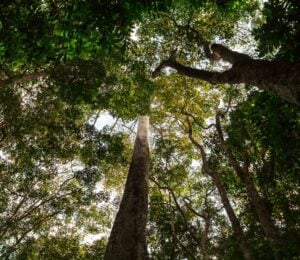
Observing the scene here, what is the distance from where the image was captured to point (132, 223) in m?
7.60

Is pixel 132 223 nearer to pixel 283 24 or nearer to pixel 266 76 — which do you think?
pixel 266 76

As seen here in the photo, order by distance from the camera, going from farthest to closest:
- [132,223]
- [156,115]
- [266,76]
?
1. [156,115]
2. [132,223]
3. [266,76]

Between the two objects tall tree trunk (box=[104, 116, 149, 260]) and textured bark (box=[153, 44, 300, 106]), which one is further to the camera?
tall tree trunk (box=[104, 116, 149, 260])

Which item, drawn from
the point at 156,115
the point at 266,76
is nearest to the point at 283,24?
the point at 266,76

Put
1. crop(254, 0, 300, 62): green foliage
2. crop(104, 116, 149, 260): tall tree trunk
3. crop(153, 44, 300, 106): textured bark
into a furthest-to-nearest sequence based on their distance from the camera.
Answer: crop(104, 116, 149, 260): tall tree trunk, crop(254, 0, 300, 62): green foliage, crop(153, 44, 300, 106): textured bark

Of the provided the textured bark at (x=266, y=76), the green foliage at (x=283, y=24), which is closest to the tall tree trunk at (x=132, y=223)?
the textured bark at (x=266, y=76)

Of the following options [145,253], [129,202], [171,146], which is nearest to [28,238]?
[171,146]

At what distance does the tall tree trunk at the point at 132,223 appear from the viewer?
22.8 feet

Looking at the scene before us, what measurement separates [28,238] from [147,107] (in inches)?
351

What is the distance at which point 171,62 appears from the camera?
30.1ft

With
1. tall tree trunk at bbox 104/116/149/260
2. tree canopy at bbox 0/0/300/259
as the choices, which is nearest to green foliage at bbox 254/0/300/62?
tree canopy at bbox 0/0/300/259

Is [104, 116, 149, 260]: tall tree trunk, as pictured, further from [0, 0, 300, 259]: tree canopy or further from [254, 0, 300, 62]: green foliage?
[254, 0, 300, 62]: green foliage

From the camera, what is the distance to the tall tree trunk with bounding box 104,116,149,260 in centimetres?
695

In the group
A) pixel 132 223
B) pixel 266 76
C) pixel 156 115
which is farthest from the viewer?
pixel 156 115
